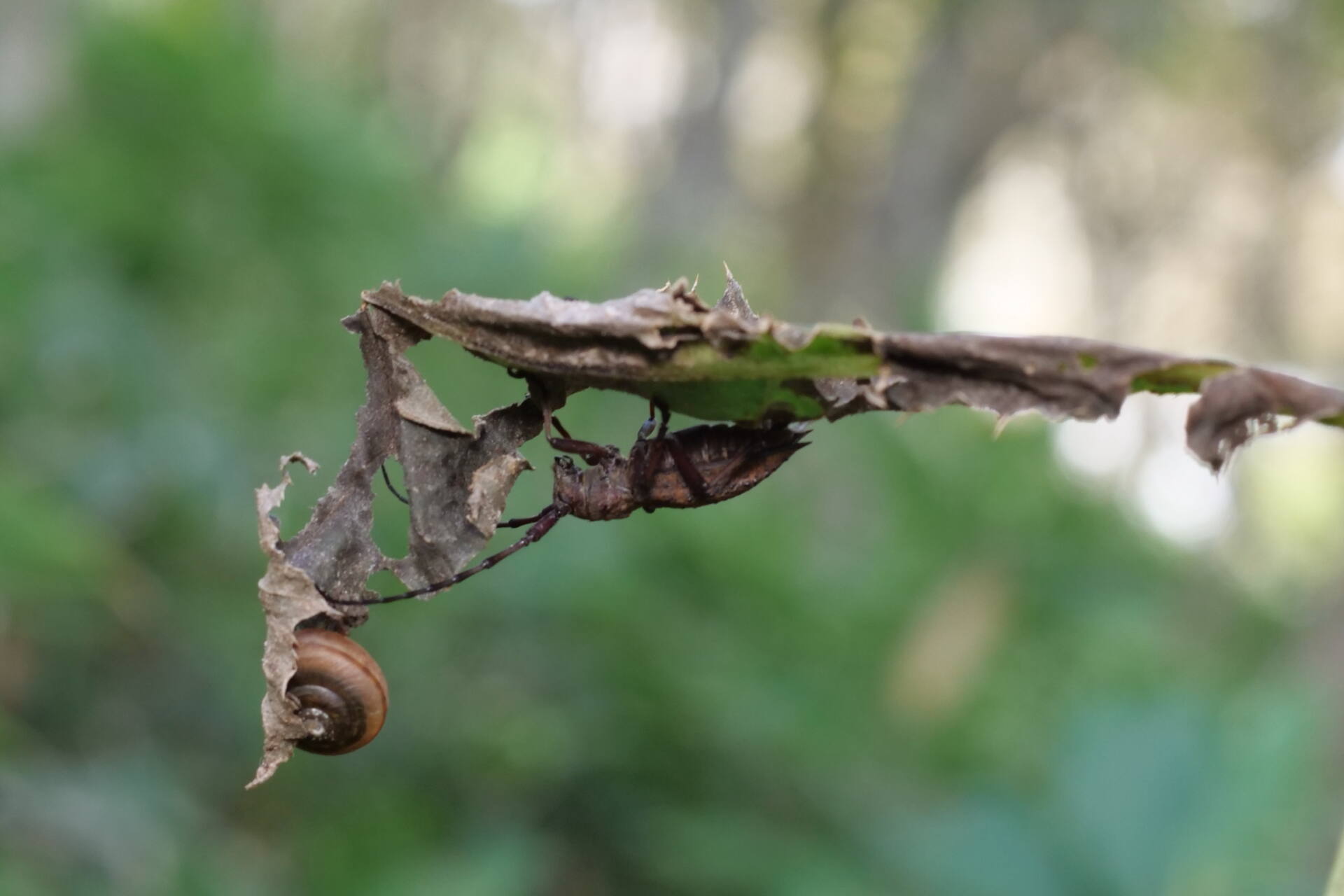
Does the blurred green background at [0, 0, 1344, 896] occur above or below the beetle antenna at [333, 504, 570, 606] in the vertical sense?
above

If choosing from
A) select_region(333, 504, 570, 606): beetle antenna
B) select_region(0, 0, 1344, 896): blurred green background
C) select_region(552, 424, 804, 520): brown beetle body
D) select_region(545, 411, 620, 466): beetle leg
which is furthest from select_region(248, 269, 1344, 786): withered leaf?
select_region(0, 0, 1344, 896): blurred green background

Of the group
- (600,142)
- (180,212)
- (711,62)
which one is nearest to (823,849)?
(180,212)

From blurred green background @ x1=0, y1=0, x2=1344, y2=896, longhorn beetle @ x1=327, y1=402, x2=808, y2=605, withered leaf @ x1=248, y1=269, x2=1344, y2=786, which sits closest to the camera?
Answer: withered leaf @ x1=248, y1=269, x2=1344, y2=786

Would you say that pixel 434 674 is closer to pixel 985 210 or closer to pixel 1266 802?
pixel 1266 802

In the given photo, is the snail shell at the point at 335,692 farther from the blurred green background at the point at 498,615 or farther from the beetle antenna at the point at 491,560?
the blurred green background at the point at 498,615

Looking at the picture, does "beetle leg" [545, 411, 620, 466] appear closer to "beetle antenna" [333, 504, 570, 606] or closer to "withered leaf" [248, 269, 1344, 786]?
"beetle antenna" [333, 504, 570, 606]

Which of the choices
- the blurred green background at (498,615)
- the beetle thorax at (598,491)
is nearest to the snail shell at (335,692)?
the beetle thorax at (598,491)
